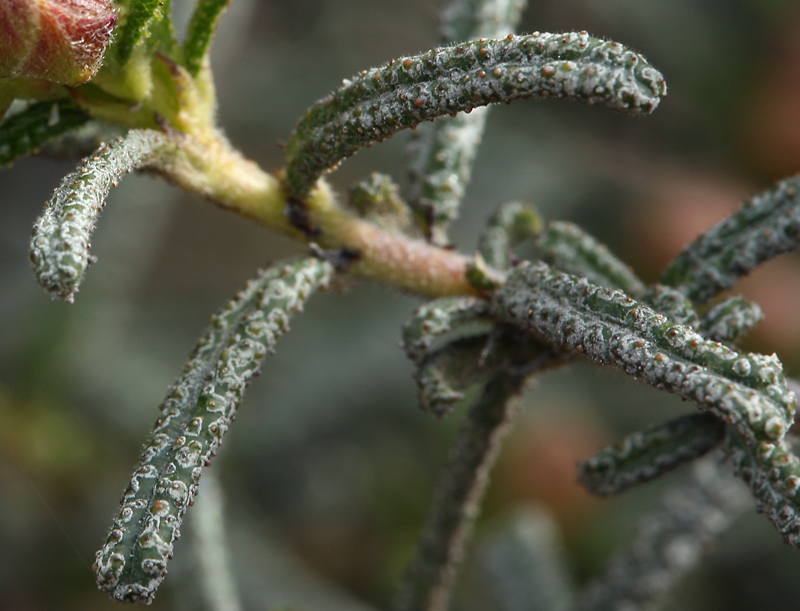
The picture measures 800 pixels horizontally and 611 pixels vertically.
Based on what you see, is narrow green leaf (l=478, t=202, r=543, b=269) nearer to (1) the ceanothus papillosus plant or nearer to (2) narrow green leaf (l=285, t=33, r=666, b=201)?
(1) the ceanothus papillosus plant

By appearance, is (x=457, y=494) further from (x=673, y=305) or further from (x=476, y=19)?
(x=476, y=19)

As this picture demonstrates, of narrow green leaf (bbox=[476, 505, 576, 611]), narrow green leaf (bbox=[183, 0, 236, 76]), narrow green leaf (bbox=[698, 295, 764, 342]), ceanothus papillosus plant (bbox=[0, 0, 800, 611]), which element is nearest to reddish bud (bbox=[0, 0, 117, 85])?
ceanothus papillosus plant (bbox=[0, 0, 800, 611])

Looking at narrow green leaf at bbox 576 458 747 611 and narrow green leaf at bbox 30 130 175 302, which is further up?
narrow green leaf at bbox 30 130 175 302

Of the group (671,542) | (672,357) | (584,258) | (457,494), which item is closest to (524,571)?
(671,542)

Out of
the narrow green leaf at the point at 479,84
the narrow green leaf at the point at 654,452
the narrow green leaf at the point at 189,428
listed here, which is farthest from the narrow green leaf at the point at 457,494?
the narrow green leaf at the point at 479,84

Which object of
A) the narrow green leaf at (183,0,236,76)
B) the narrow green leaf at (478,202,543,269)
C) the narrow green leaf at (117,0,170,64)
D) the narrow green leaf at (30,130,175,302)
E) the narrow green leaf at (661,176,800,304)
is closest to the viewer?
the narrow green leaf at (30,130,175,302)

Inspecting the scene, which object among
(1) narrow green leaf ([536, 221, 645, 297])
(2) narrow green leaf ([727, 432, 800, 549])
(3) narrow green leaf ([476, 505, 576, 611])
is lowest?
(3) narrow green leaf ([476, 505, 576, 611])

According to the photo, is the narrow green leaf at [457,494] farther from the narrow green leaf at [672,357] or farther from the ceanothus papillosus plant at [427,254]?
the narrow green leaf at [672,357]

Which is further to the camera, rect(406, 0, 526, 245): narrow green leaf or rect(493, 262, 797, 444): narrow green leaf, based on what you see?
rect(406, 0, 526, 245): narrow green leaf

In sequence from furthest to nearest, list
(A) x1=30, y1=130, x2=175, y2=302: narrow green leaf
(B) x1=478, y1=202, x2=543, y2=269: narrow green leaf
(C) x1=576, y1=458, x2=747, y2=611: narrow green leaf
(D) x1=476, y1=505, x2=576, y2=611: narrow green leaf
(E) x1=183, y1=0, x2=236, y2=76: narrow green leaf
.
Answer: (D) x1=476, y1=505, x2=576, y2=611: narrow green leaf
(C) x1=576, y1=458, x2=747, y2=611: narrow green leaf
(B) x1=478, y1=202, x2=543, y2=269: narrow green leaf
(E) x1=183, y1=0, x2=236, y2=76: narrow green leaf
(A) x1=30, y1=130, x2=175, y2=302: narrow green leaf

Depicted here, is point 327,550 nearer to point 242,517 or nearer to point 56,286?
point 242,517
